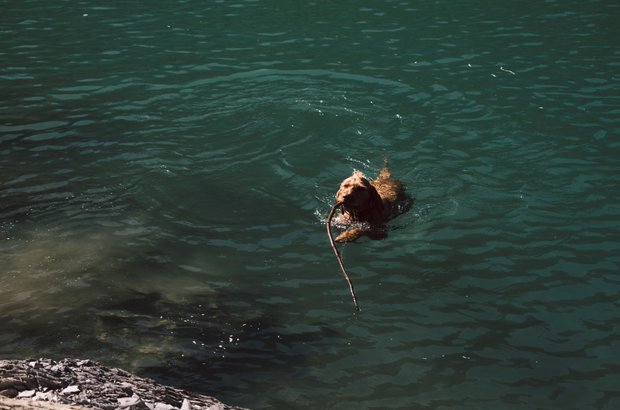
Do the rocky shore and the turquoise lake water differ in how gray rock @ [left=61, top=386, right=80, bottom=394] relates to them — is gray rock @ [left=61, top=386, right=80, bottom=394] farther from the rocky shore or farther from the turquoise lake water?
the turquoise lake water

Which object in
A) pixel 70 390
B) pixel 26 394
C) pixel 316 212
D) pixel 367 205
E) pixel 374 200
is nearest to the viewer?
pixel 26 394

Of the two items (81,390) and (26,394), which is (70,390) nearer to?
(81,390)

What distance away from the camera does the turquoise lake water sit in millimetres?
9273

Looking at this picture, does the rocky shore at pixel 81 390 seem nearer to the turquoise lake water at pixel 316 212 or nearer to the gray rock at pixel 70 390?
the gray rock at pixel 70 390

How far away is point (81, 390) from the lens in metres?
7.40

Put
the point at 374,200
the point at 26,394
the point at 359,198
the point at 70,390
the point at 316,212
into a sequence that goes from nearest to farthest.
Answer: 1. the point at 26,394
2. the point at 70,390
3. the point at 359,198
4. the point at 374,200
5. the point at 316,212

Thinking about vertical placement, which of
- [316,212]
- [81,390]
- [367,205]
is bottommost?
[316,212]

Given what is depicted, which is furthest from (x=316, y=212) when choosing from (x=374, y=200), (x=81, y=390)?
(x=81, y=390)

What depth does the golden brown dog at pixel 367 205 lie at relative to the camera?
37.4 ft

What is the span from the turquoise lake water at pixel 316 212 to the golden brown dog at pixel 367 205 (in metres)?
0.21

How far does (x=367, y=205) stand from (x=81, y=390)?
5607mm

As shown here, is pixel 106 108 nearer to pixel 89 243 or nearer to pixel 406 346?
pixel 89 243

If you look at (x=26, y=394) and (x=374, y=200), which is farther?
(x=374, y=200)

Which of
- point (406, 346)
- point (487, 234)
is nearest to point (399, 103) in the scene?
point (487, 234)
